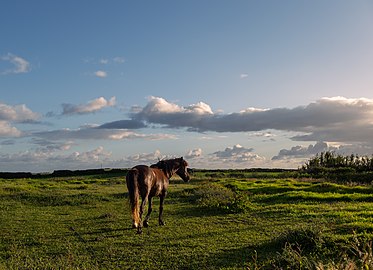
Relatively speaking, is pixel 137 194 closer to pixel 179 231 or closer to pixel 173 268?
pixel 179 231

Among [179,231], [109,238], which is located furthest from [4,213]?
[179,231]

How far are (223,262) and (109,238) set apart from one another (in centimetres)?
459

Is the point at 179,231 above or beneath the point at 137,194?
beneath

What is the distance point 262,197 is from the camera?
74.6ft

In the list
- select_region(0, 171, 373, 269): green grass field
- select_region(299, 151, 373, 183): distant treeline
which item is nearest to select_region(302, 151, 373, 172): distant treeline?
select_region(299, 151, 373, 183): distant treeline

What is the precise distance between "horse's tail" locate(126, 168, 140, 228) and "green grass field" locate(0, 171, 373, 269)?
552 millimetres

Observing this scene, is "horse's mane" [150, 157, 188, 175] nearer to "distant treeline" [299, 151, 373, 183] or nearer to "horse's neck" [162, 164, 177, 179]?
"horse's neck" [162, 164, 177, 179]

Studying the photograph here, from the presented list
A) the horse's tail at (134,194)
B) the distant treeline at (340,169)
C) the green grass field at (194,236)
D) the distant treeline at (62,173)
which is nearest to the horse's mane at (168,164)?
the green grass field at (194,236)

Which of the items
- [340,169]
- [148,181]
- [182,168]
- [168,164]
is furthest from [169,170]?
[340,169]

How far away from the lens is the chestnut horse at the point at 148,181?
12775 millimetres

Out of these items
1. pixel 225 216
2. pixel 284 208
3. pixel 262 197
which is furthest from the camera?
pixel 262 197

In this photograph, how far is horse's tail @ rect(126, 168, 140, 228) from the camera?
12648 mm

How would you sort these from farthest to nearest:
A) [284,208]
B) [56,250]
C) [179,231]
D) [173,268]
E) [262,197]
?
[262,197] < [284,208] < [179,231] < [56,250] < [173,268]

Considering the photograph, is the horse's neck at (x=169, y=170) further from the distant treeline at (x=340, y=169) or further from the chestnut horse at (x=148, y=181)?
the distant treeline at (x=340, y=169)
